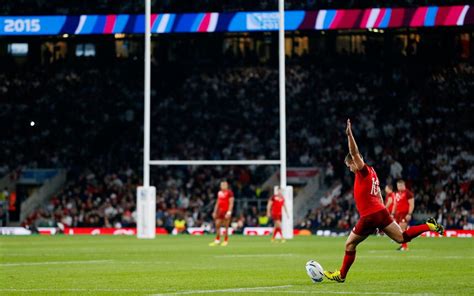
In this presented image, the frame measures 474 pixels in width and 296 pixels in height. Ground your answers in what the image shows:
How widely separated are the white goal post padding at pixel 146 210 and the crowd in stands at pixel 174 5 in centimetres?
1676

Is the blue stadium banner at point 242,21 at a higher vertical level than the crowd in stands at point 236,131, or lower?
higher

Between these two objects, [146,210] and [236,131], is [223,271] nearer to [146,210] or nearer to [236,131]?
[146,210]

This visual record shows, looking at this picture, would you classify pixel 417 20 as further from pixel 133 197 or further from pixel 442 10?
pixel 133 197

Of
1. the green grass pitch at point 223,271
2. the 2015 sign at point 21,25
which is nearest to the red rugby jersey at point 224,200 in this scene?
the green grass pitch at point 223,271

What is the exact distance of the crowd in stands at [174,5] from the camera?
1800 inches

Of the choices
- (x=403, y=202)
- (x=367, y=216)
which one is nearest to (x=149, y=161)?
(x=403, y=202)

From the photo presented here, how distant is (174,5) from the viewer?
48531 millimetres

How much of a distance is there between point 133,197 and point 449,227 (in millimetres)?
13050

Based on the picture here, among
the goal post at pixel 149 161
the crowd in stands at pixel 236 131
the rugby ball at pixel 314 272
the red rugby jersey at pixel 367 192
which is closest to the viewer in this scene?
the red rugby jersey at pixel 367 192

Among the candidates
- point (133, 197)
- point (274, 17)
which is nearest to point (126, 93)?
point (133, 197)

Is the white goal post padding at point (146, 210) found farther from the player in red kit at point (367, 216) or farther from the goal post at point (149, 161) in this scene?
the player in red kit at point (367, 216)

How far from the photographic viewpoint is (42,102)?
51.7 meters

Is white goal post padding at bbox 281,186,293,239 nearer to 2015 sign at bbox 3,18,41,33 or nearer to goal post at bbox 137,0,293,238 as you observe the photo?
goal post at bbox 137,0,293,238

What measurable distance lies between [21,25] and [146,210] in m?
14.7
